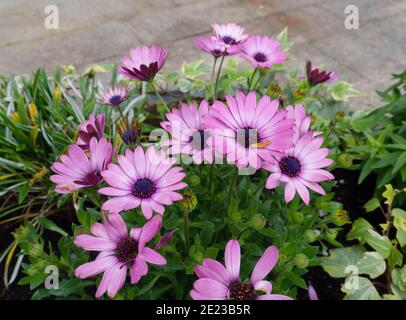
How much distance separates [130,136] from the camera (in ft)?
3.13

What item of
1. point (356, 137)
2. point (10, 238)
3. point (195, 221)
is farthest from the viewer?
point (356, 137)

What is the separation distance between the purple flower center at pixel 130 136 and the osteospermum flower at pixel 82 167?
0.16 meters

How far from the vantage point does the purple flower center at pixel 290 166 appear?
814mm

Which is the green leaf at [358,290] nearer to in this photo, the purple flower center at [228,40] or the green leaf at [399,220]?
the green leaf at [399,220]

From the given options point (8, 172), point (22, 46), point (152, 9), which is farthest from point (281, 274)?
point (152, 9)

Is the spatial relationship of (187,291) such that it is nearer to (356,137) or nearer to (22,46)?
(356,137)

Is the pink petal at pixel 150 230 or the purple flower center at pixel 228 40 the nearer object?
the pink petal at pixel 150 230

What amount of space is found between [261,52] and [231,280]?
626mm

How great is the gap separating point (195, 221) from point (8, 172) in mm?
854

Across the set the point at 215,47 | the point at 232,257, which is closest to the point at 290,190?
the point at 232,257

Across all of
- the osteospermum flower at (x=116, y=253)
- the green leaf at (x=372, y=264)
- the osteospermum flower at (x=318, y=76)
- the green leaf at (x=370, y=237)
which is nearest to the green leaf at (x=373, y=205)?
the green leaf at (x=370, y=237)

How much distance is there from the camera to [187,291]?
1.08 metres

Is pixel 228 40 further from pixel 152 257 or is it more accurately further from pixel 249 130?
pixel 152 257

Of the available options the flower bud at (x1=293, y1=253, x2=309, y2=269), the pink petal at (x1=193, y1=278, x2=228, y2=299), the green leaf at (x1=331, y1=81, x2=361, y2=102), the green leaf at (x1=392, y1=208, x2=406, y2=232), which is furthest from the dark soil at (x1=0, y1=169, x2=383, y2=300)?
the pink petal at (x1=193, y1=278, x2=228, y2=299)
